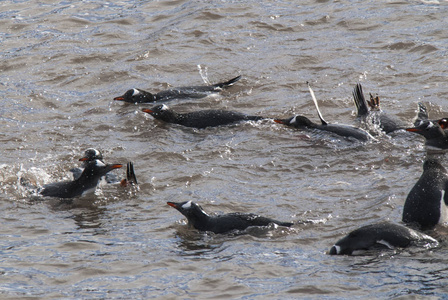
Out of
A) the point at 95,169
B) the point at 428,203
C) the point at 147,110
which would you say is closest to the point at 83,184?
the point at 95,169

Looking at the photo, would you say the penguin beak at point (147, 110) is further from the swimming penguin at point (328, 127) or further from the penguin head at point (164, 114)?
the swimming penguin at point (328, 127)

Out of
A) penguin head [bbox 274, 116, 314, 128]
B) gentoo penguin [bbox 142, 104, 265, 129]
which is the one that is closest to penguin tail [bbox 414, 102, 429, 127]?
penguin head [bbox 274, 116, 314, 128]

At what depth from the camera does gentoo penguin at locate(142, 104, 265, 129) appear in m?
9.79

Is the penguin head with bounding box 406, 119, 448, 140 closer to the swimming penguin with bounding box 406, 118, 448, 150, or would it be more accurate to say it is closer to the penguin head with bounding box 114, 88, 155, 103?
the swimming penguin with bounding box 406, 118, 448, 150

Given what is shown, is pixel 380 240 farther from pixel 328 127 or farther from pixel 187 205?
pixel 328 127

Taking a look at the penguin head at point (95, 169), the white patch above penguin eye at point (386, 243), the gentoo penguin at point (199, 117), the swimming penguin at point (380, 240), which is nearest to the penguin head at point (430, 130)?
the gentoo penguin at point (199, 117)

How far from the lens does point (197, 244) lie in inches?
250

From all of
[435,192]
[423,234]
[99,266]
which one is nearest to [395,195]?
[435,192]

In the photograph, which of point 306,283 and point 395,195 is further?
point 395,195

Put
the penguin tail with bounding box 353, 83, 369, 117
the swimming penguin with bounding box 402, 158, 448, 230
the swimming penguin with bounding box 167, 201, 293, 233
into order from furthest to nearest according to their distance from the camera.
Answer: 1. the penguin tail with bounding box 353, 83, 369, 117
2. the swimming penguin with bounding box 167, 201, 293, 233
3. the swimming penguin with bounding box 402, 158, 448, 230

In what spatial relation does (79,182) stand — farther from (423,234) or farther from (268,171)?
(423,234)

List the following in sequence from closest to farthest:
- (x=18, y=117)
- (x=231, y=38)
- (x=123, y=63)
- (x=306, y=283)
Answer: (x=306, y=283) → (x=18, y=117) → (x=123, y=63) → (x=231, y=38)

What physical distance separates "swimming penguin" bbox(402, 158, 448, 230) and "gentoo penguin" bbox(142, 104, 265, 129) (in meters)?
3.59

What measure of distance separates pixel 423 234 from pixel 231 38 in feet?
28.6
